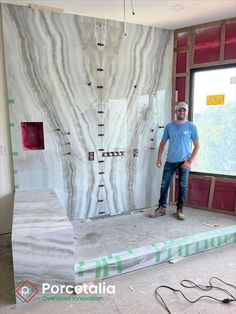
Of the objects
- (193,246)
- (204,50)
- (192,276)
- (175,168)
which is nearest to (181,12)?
(204,50)

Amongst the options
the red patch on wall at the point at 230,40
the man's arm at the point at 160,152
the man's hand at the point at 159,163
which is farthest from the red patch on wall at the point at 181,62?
the man's hand at the point at 159,163

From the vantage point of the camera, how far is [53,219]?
7.40 ft

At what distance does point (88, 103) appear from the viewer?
133 inches

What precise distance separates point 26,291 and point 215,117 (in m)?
3.20

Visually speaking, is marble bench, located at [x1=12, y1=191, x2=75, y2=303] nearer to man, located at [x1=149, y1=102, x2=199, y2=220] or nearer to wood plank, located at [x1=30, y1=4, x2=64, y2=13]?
man, located at [x1=149, y1=102, x2=199, y2=220]

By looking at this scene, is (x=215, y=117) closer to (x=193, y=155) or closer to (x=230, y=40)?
(x=193, y=155)

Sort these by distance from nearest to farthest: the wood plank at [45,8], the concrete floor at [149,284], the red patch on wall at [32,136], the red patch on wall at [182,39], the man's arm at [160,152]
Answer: the concrete floor at [149,284], the wood plank at [45,8], the red patch on wall at [32,136], the man's arm at [160,152], the red patch on wall at [182,39]

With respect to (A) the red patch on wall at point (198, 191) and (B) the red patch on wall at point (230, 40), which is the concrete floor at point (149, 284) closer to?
(A) the red patch on wall at point (198, 191)

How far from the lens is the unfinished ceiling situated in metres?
2.85

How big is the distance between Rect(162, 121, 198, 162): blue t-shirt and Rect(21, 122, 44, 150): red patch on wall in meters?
1.72

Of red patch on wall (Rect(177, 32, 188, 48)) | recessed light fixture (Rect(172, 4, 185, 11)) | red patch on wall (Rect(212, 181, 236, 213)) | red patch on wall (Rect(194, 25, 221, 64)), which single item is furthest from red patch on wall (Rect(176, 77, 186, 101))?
red patch on wall (Rect(212, 181, 236, 213))

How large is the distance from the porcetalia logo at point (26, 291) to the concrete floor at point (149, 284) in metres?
0.05

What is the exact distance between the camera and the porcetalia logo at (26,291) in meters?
1.99

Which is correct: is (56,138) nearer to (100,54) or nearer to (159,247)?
(100,54)
